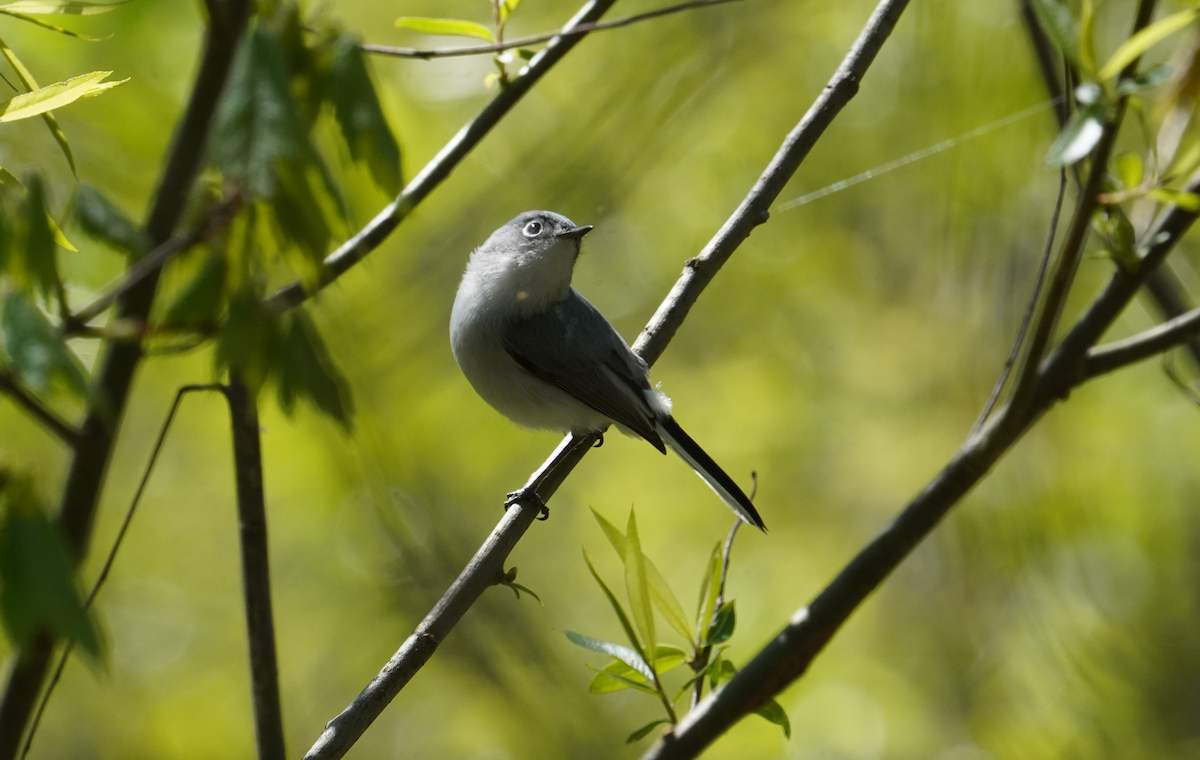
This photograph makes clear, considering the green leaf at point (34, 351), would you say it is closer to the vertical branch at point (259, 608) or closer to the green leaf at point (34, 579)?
the green leaf at point (34, 579)

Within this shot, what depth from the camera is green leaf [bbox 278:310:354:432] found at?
2.83 feet

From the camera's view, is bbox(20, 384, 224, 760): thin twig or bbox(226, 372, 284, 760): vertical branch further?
bbox(226, 372, 284, 760): vertical branch

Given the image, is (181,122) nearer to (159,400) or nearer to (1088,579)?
(159,400)

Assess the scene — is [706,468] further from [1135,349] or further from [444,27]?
[444,27]

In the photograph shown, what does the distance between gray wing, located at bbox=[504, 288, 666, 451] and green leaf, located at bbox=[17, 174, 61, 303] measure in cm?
191

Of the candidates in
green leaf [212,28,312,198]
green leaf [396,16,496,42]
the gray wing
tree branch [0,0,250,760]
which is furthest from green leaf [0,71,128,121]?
the gray wing

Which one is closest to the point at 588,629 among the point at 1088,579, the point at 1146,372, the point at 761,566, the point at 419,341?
the point at 761,566

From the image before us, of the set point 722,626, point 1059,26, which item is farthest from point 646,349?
point 1059,26

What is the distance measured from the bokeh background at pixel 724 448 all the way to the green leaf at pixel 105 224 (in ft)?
6.29

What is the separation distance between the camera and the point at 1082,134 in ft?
3.54

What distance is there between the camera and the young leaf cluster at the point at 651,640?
5.22ft

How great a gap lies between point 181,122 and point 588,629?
336 cm

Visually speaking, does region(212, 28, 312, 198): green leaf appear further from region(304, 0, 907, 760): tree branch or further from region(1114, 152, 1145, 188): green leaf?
region(1114, 152, 1145, 188): green leaf

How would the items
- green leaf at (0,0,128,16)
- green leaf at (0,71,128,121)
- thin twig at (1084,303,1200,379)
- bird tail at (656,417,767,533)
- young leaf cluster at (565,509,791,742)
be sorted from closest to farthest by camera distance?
green leaf at (0,71,128,121)
green leaf at (0,0,128,16)
young leaf cluster at (565,509,791,742)
thin twig at (1084,303,1200,379)
bird tail at (656,417,767,533)
